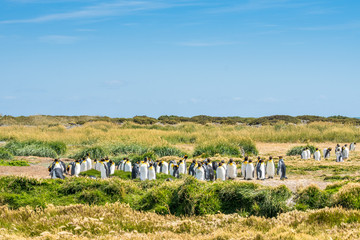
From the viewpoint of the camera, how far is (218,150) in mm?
21438

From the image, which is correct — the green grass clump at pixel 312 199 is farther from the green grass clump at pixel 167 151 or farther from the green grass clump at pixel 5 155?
the green grass clump at pixel 5 155

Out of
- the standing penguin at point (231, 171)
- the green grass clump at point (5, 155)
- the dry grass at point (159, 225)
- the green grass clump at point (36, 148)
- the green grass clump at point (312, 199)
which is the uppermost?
the green grass clump at point (36, 148)

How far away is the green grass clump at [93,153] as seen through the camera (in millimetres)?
21656

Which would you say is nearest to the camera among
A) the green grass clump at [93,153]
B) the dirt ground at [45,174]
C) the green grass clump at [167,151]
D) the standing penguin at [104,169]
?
the dirt ground at [45,174]

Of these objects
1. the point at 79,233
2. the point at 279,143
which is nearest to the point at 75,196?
the point at 79,233

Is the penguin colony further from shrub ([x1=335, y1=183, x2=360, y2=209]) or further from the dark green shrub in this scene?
the dark green shrub

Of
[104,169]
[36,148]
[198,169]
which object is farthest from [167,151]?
[198,169]

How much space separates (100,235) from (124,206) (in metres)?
1.94

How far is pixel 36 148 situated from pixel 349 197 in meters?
18.9

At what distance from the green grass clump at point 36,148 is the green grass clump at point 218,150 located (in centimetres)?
793

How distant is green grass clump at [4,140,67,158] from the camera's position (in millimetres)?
23031

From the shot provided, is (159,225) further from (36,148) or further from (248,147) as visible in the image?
(36,148)

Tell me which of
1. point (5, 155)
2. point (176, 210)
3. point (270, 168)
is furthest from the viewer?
point (5, 155)

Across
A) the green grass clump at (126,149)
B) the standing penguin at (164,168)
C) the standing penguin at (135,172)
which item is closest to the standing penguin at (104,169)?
the standing penguin at (135,172)
